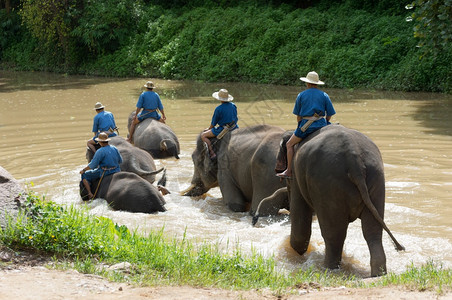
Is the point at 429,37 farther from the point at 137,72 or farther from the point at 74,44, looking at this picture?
the point at 74,44

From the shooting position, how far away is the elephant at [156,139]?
15.0 meters

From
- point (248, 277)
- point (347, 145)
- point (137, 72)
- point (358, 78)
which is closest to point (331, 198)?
point (347, 145)

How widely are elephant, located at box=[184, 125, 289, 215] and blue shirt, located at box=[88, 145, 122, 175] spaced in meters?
1.60

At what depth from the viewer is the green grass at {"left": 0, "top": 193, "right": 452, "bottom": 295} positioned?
609 cm

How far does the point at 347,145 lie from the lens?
23.3 ft

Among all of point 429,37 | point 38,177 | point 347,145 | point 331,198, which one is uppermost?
point 429,37

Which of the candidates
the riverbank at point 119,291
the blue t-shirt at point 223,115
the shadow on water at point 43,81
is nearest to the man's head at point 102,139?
the blue t-shirt at point 223,115

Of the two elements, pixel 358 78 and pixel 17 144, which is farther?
pixel 358 78

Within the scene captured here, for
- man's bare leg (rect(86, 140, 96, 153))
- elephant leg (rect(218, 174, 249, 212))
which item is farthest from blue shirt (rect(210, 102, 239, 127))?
man's bare leg (rect(86, 140, 96, 153))

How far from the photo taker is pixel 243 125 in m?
18.5

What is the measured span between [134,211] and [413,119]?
1046 centimetres

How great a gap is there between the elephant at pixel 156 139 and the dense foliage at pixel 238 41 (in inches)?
322

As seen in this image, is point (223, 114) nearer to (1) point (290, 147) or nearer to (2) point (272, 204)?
(2) point (272, 204)

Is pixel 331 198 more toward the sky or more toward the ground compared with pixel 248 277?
more toward the sky
